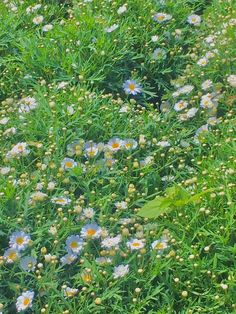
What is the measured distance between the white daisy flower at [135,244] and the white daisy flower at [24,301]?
0.42 metres

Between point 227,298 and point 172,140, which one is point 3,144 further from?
point 227,298

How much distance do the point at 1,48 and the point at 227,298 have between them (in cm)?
219

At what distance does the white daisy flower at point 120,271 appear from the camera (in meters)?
2.72

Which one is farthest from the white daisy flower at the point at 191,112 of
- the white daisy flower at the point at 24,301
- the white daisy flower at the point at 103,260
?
the white daisy flower at the point at 24,301

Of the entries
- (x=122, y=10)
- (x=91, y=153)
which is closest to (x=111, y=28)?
(x=122, y=10)

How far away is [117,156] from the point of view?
3.34 m

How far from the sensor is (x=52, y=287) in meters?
2.73

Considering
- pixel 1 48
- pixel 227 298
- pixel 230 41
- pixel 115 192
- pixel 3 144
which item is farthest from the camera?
pixel 1 48

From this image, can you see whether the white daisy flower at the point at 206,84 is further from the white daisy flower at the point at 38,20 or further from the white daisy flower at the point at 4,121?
the white daisy flower at the point at 38,20

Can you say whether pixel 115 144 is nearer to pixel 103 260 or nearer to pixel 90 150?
pixel 90 150

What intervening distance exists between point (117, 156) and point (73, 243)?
0.60 meters

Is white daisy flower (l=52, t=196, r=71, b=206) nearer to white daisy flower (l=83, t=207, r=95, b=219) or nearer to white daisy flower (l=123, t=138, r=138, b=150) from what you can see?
white daisy flower (l=83, t=207, r=95, b=219)

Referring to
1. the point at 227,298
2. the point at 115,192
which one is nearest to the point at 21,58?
the point at 115,192

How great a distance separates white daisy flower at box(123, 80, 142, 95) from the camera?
376cm
